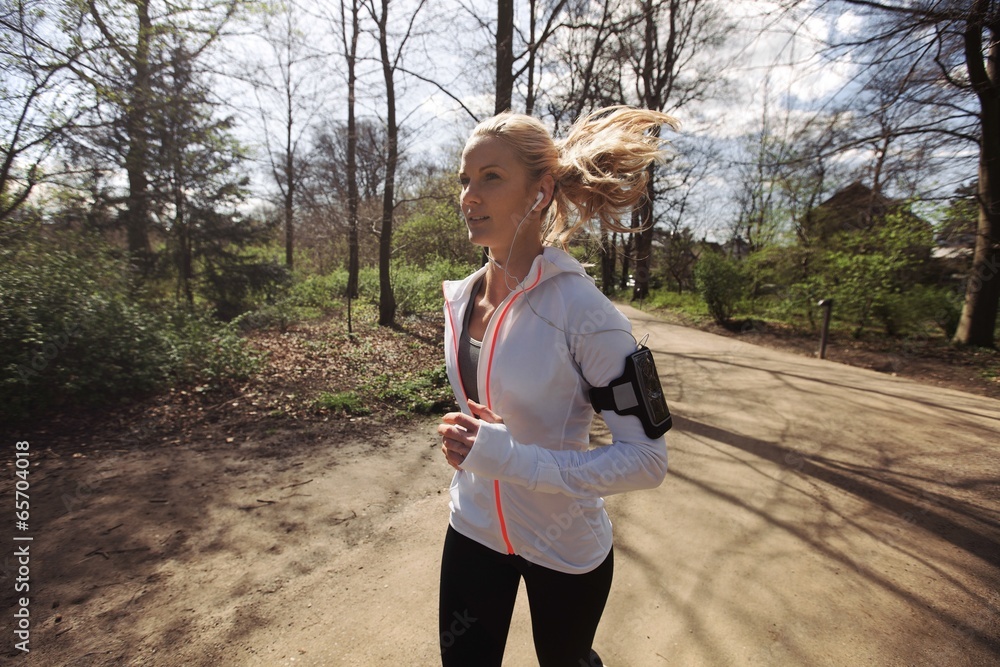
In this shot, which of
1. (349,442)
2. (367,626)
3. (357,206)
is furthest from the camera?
(357,206)

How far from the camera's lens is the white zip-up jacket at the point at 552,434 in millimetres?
1272

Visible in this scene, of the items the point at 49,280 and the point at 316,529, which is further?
the point at 49,280

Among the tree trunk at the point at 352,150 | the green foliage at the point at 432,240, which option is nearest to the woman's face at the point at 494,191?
the tree trunk at the point at 352,150

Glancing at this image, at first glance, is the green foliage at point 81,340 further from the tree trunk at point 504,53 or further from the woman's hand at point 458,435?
the woman's hand at point 458,435

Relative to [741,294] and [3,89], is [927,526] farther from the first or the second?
[741,294]

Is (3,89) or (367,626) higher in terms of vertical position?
(3,89)

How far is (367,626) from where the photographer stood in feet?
8.50

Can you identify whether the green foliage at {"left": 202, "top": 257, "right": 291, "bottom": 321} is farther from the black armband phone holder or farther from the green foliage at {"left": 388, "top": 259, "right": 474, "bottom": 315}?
the black armband phone holder

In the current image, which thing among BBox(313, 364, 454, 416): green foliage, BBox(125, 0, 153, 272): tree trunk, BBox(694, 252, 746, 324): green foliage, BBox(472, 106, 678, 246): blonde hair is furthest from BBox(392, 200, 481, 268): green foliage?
BBox(472, 106, 678, 246): blonde hair

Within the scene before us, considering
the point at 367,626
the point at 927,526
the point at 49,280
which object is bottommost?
the point at 367,626

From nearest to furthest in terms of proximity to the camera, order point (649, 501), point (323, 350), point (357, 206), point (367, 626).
Result: point (367, 626)
point (649, 501)
point (323, 350)
point (357, 206)

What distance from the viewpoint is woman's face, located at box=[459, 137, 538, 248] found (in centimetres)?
159

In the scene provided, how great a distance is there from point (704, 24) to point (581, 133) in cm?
1676

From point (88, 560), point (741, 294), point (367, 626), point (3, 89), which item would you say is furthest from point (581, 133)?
point (741, 294)
